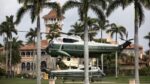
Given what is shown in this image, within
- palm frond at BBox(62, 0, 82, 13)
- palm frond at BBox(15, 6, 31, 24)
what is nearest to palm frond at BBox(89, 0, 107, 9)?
Result: palm frond at BBox(62, 0, 82, 13)

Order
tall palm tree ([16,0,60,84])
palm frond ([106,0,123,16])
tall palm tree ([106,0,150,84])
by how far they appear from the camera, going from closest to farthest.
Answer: tall palm tree ([106,0,150,84])
palm frond ([106,0,123,16])
tall palm tree ([16,0,60,84])

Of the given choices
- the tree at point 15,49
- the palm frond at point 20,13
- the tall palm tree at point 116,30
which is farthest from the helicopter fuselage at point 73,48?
the tree at point 15,49

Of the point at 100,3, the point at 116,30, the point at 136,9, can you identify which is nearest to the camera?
the point at 136,9

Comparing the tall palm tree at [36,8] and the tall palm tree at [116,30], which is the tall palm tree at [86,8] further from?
the tall palm tree at [116,30]

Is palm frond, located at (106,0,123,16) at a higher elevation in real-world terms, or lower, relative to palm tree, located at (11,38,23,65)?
higher

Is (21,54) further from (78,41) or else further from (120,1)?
(120,1)

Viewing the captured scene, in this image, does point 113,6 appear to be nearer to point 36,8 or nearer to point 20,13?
point 36,8

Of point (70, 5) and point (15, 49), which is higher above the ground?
point (70, 5)

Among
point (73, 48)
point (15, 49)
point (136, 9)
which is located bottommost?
point (73, 48)

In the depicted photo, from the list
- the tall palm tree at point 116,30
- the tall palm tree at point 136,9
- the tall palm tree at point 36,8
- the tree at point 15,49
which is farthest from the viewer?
the tree at point 15,49

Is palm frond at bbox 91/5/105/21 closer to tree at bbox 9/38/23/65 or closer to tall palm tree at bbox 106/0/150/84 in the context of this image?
tall palm tree at bbox 106/0/150/84

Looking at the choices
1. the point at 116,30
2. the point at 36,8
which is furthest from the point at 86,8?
the point at 116,30

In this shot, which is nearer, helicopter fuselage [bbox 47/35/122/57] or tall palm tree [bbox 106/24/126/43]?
helicopter fuselage [bbox 47/35/122/57]

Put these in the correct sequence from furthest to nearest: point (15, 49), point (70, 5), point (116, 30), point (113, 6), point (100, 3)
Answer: point (15, 49) < point (116, 30) < point (70, 5) < point (100, 3) < point (113, 6)
